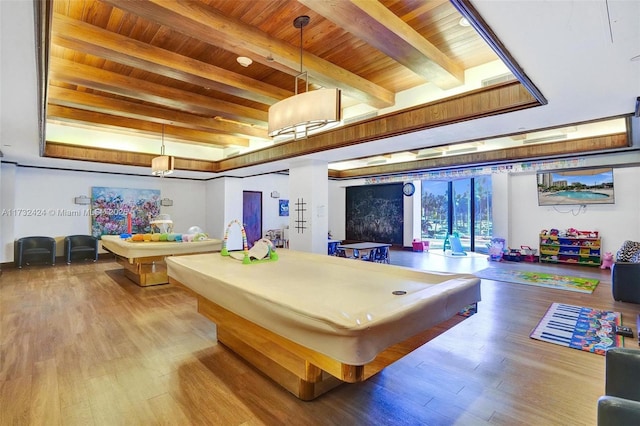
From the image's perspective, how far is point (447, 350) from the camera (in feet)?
9.92

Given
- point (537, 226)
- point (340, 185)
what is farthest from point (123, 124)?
point (537, 226)

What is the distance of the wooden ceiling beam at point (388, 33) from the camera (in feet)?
7.60

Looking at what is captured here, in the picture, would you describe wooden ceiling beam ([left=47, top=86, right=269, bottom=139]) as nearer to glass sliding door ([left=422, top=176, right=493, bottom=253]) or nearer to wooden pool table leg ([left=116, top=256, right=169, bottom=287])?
wooden pool table leg ([left=116, top=256, right=169, bottom=287])

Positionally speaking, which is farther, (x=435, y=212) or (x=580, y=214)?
(x=435, y=212)

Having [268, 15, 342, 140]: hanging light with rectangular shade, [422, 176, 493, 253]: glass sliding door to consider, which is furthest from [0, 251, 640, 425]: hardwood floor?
[422, 176, 493, 253]: glass sliding door

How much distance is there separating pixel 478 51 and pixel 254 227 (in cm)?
850


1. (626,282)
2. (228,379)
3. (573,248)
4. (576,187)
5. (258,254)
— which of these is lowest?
(228,379)

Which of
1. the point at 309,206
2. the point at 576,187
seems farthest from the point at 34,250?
the point at 576,187

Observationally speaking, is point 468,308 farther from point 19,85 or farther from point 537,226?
point 537,226

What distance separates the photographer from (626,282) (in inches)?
176

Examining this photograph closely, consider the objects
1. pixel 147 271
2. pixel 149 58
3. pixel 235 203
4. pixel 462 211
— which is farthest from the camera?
pixel 462 211

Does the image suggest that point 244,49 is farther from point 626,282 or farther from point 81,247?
point 81,247

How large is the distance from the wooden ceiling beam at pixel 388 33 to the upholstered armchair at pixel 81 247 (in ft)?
28.2

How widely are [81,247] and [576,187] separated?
12.6 m
